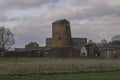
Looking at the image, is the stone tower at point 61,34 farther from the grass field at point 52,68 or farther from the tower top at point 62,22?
the grass field at point 52,68

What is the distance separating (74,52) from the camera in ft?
477

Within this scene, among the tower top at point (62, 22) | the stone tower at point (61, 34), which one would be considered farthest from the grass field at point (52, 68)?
the tower top at point (62, 22)

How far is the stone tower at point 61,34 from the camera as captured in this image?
156250 millimetres

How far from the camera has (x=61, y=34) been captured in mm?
158625

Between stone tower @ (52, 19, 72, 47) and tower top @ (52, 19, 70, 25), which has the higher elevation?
tower top @ (52, 19, 70, 25)

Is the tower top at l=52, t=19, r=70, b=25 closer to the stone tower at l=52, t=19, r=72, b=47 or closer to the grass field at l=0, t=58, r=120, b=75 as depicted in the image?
the stone tower at l=52, t=19, r=72, b=47

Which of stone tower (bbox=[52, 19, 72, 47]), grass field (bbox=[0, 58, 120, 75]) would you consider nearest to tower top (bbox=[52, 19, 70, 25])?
stone tower (bbox=[52, 19, 72, 47])

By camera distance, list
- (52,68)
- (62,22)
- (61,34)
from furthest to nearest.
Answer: (62,22) → (61,34) → (52,68)

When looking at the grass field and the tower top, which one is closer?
the grass field

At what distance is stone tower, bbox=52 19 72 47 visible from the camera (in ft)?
513

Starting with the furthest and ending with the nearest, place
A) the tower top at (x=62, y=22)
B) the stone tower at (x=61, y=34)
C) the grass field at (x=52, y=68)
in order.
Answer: the tower top at (x=62, y=22), the stone tower at (x=61, y=34), the grass field at (x=52, y=68)

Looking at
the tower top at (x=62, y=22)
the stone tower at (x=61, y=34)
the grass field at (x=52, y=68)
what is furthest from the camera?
the tower top at (x=62, y=22)

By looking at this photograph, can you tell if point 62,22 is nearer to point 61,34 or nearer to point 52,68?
point 61,34

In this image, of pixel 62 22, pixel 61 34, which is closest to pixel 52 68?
pixel 61 34
